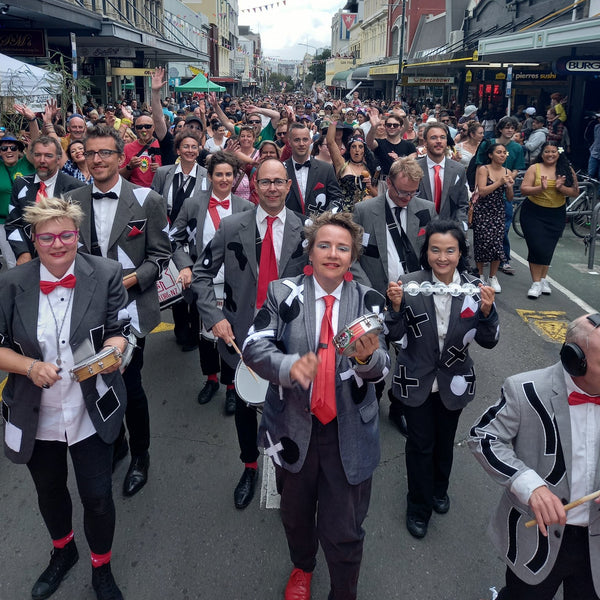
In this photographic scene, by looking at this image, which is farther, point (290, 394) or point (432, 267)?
point (432, 267)

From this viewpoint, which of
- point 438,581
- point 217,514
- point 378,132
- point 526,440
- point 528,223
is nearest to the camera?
point 526,440

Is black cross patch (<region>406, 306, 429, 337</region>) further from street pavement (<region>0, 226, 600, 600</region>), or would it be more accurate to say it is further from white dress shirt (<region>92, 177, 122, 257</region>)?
white dress shirt (<region>92, 177, 122, 257</region>)

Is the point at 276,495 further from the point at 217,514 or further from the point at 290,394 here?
the point at 290,394

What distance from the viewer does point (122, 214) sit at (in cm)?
373

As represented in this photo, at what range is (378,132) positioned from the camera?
28.2 feet

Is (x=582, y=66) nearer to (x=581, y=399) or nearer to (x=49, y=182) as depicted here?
(x=49, y=182)

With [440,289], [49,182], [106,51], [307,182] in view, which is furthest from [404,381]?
[106,51]

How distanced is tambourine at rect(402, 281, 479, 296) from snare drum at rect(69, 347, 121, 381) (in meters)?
1.65

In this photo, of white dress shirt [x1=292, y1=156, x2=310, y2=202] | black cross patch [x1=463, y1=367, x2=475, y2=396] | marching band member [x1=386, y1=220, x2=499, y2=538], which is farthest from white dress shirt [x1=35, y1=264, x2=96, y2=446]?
white dress shirt [x1=292, y1=156, x2=310, y2=202]

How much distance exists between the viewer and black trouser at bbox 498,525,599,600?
2.25 metres

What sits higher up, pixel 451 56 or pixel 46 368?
pixel 451 56

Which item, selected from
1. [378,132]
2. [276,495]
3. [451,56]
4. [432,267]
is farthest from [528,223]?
[451,56]

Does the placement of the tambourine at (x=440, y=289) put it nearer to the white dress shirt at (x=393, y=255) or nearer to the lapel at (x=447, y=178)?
the white dress shirt at (x=393, y=255)

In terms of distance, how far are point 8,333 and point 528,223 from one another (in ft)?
21.7
